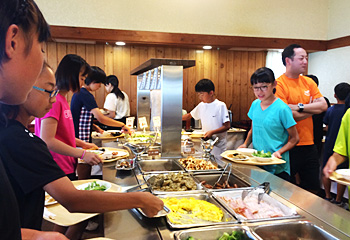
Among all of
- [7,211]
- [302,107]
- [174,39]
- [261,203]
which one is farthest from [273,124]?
[174,39]

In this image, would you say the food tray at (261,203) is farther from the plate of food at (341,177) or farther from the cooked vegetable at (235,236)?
the plate of food at (341,177)

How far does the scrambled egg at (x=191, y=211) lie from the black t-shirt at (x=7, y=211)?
83 centimetres

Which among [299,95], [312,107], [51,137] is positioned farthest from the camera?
[299,95]

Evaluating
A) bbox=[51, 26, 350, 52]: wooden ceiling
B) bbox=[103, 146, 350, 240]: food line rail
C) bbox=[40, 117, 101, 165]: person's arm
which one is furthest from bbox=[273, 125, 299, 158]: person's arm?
bbox=[51, 26, 350, 52]: wooden ceiling

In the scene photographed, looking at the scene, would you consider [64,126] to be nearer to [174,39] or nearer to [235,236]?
[235,236]

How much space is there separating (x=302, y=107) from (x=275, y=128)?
521 mm

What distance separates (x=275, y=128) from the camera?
90.5 inches

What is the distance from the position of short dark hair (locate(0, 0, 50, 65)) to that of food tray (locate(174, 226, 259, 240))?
861 millimetres

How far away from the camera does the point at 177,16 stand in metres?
5.60

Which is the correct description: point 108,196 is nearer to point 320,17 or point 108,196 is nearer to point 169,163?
point 169,163

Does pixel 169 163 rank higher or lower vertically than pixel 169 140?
lower

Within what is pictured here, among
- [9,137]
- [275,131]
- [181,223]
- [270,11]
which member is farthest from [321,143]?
[9,137]

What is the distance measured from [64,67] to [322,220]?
1929mm

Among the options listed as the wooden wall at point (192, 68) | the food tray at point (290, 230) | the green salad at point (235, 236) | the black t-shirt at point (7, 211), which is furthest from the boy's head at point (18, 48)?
the wooden wall at point (192, 68)
